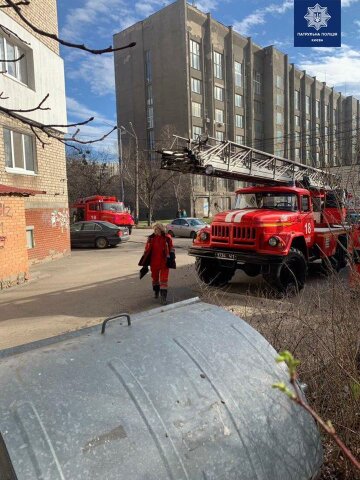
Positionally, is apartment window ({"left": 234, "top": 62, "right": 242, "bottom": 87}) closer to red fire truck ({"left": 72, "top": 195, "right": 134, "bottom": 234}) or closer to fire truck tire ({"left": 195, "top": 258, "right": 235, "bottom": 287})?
red fire truck ({"left": 72, "top": 195, "right": 134, "bottom": 234})

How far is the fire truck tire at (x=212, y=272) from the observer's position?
9070mm

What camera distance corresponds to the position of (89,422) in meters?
1.37

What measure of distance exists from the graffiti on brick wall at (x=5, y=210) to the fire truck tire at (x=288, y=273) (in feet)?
21.0

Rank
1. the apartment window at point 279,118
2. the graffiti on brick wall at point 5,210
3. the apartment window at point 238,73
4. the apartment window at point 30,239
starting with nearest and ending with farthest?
the graffiti on brick wall at point 5,210 < the apartment window at point 30,239 < the apartment window at point 238,73 < the apartment window at point 279,118

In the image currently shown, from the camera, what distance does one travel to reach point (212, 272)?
30.5ft

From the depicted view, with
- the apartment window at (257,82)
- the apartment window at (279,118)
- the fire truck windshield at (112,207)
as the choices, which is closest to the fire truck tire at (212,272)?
the fire truck windshield at (112,207)

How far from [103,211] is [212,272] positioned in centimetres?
1719

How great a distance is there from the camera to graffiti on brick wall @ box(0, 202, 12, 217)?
962cm

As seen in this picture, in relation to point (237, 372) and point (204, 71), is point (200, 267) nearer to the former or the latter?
point (237, 372)

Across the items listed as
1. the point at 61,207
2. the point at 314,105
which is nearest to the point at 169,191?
the point at 61,207

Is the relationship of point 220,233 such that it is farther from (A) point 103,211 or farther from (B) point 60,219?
(A) point 103,211

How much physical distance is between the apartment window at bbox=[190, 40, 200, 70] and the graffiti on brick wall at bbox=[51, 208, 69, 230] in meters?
43.6

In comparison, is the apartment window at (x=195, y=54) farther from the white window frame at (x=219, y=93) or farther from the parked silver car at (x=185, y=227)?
the parked silver car at (x=185, y=227)

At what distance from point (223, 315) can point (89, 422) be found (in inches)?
40.5
